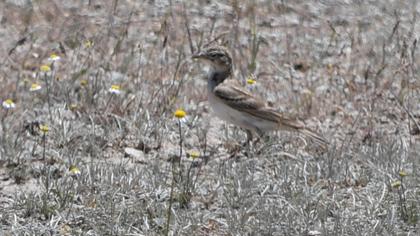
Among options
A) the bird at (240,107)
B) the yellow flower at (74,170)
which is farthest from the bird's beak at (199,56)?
the yellow flower at (74,170)

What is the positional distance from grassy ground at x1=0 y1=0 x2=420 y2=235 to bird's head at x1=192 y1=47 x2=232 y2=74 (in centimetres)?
11

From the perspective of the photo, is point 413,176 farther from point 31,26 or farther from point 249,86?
point 31,26

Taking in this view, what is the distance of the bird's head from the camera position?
8906 mm

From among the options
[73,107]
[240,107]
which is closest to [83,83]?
[73,107]

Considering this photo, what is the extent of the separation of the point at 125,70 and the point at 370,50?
2.56 metres

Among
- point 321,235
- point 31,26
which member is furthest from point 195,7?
point 321,235

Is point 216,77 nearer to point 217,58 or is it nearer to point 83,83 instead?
point 217,58

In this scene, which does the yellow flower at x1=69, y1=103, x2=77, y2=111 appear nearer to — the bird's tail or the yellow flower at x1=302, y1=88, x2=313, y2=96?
the bird's tail

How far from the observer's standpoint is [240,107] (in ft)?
28.4

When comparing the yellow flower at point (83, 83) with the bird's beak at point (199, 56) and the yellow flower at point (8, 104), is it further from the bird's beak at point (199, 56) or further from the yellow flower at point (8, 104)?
the bird's beak at point (199, 56)

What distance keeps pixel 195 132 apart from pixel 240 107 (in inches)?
18.0

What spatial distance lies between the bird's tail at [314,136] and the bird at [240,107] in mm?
41

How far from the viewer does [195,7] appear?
1249 centimetres

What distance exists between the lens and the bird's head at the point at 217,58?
29.2 feet
